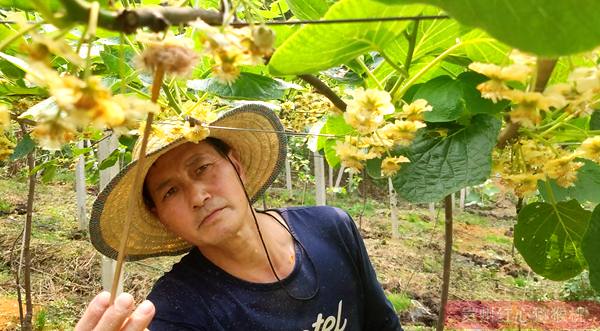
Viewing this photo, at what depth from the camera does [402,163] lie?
64cm

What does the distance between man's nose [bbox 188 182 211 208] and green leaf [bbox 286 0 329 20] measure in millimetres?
581

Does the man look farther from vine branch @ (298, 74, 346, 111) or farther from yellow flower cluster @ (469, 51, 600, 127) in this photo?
yellow flower cluster @ (469, 51, 600, 127)

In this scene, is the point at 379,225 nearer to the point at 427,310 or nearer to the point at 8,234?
the point at 427,310

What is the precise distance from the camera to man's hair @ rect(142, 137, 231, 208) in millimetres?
1180

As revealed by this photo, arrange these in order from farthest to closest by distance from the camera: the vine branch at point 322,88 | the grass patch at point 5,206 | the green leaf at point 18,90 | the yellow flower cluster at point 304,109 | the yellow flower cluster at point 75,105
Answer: the grass patch at point 5,206 → the yellow flower cluster at point 304,109 → the green leaf at point 18,90 → the vine branch at point 322,88 → the yellow flower cluster at point 75,105

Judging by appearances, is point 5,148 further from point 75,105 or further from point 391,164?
point 75,105

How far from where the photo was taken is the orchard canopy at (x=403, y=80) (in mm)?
269


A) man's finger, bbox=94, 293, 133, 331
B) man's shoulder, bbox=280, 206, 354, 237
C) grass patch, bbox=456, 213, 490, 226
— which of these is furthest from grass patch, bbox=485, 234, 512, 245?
man's finger, bbox=94, 293, 133, 331

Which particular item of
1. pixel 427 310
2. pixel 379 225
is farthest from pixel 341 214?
pixel 379 225

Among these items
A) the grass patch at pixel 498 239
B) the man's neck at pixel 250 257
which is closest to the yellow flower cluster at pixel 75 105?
the man's neck at pixel 250 257

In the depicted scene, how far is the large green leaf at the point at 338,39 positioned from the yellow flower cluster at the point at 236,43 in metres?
0.10

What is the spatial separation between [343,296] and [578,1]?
46.6 inches

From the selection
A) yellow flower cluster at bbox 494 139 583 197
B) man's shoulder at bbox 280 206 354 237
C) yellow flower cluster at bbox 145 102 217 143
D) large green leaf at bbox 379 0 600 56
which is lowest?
man's shoulder at bbox 280 206 354 237

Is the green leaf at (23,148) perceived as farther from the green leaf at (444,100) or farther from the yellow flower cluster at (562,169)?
the yellow flower cluster at (562,169)
